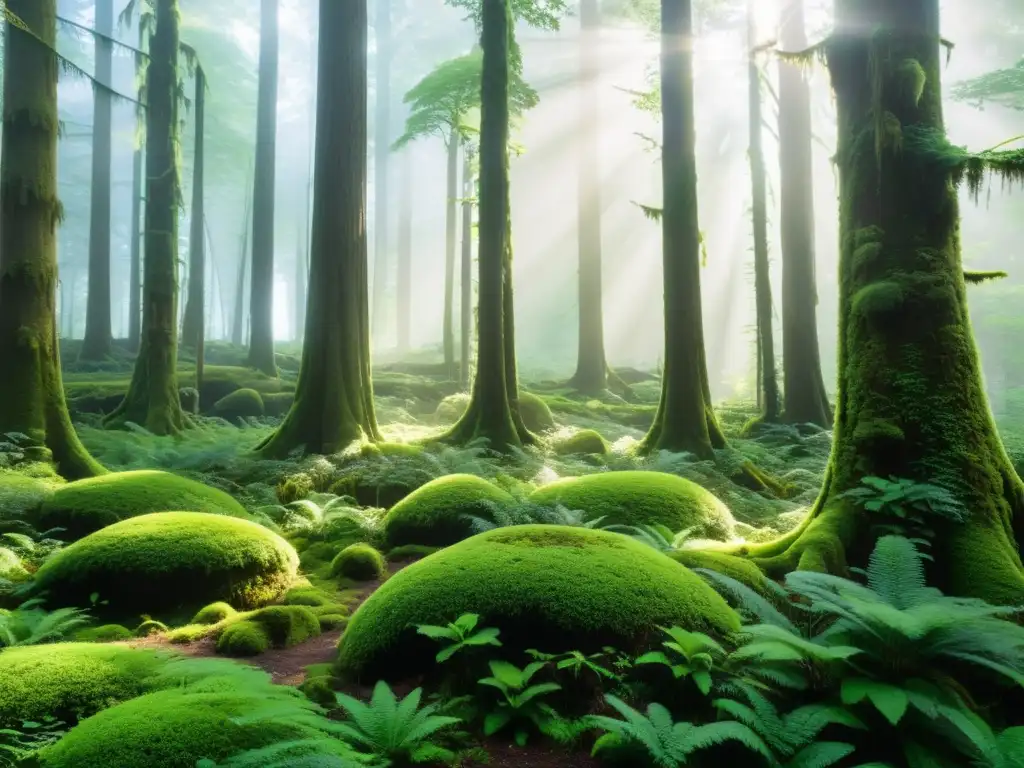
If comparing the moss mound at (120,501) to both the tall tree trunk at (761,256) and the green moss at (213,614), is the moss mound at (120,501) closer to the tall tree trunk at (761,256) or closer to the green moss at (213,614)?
the green moss at (213,614)

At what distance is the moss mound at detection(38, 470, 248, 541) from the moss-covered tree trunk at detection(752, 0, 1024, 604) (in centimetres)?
580

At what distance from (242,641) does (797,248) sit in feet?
53.8

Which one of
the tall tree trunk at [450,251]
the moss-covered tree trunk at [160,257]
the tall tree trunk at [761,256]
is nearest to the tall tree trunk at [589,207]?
the tall tree trunk at [450,251]

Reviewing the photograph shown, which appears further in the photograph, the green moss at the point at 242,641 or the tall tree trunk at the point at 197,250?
the tall tree trunk at the point at 197,250

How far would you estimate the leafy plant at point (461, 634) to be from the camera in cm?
355

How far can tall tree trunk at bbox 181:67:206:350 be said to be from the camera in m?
16.3

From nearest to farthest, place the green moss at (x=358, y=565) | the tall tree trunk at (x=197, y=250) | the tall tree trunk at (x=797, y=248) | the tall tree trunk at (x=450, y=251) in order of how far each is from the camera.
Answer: the green moss at (x=358, y=565), the tall tree trunk at (x=797, y=248), the tall tree trunk at (x=197, y=250), the tall tree trunk at (x=450, y=251)

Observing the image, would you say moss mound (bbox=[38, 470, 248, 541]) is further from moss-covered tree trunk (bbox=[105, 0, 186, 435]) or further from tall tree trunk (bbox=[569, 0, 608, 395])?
tall tree trunk (bbox=[569, 0, 608, 395])

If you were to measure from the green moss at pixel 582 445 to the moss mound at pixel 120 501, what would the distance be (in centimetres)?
612

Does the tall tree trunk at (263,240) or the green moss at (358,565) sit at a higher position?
the tall tree trunk at (263,240)

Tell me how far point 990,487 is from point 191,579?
625 centimetres

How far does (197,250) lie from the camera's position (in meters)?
21.2

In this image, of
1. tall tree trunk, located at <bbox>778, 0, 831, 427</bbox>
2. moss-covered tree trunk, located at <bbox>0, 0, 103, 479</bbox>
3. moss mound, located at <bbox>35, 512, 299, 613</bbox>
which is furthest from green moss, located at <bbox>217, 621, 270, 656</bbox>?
tall tree trunk, located at <bbox>778, 0, 831, 427</bbox>

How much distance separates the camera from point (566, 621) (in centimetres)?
387
